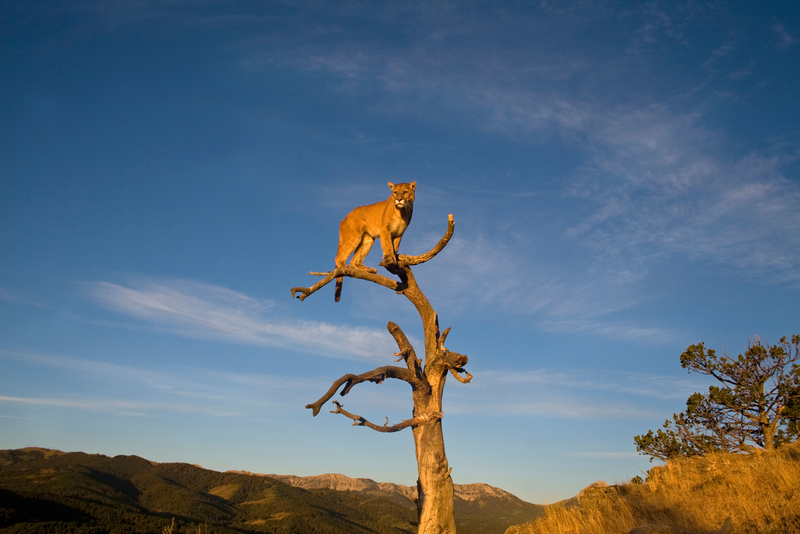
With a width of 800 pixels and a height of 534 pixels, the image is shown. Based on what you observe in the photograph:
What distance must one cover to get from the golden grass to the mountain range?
261 ft

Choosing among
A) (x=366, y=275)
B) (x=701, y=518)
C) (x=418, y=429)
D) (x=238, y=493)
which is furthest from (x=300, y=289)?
(x=238, y=493)

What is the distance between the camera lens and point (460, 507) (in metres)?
120

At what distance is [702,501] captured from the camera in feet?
34.0

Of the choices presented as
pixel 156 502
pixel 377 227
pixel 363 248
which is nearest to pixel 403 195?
pixel 377 227

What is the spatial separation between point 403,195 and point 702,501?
9.42 metres

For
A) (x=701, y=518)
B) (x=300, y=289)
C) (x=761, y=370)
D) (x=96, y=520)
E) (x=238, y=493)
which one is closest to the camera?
(x=701, y=518)

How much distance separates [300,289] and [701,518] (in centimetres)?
946

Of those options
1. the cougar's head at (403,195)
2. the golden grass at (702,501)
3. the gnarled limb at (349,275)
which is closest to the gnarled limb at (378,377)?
the gnarled limb at (349,275)

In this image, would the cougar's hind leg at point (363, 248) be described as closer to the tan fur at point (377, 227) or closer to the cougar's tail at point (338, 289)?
the tan fur at point (377, 227)

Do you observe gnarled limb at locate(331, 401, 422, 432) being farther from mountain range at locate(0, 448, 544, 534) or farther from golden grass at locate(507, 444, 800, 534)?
mountain range at locate(0, 448, 544, 534)

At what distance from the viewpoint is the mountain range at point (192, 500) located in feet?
317

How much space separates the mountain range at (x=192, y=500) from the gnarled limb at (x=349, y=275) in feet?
283

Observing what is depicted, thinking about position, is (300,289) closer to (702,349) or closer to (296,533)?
(702,349)

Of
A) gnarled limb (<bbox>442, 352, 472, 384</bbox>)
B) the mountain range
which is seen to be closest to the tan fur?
gnarled limb (<bbox>442, 352, 472, 384</bbox>)
